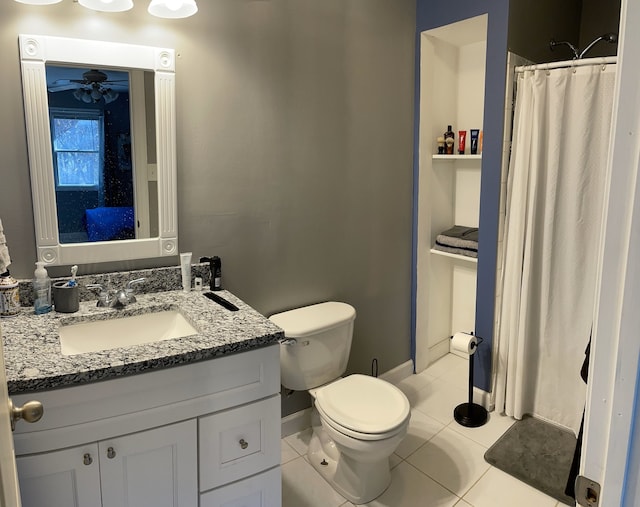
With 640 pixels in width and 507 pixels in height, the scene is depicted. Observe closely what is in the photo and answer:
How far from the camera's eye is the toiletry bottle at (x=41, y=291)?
164 centimetres

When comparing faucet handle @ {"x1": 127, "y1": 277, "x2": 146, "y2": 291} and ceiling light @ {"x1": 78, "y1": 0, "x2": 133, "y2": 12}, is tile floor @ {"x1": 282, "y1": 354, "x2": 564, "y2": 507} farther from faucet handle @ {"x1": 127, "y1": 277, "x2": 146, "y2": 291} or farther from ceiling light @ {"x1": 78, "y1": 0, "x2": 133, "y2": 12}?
ceiling light @ {"x1": 78, "y1": 0, "x2": 133, "y2": 12}

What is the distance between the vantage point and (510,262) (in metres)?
2.52

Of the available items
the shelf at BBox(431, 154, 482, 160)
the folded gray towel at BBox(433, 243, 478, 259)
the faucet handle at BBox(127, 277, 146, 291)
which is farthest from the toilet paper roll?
the faucet handle at BBox(127, 277, 146, 291)

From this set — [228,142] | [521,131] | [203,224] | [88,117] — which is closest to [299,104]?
[228,142]

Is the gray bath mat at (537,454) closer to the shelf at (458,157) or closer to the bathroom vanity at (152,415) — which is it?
the bathroom vanity at (152,415)

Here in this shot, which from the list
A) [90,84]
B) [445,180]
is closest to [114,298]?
[90,84]

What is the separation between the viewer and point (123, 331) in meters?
1.72

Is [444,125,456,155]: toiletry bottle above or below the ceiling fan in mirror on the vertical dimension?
below

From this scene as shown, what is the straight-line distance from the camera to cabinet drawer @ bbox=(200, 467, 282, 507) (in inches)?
59.6

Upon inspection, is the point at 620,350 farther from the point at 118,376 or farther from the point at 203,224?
the point at 203,224

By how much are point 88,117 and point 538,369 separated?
→ 2486 mm

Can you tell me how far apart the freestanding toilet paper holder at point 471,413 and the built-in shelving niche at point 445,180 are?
1.52 ft

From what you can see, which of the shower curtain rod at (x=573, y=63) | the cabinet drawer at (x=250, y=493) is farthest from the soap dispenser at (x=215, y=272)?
the shower curtain rod at (x=573, y=63)

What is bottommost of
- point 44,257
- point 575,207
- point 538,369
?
point 538,369
